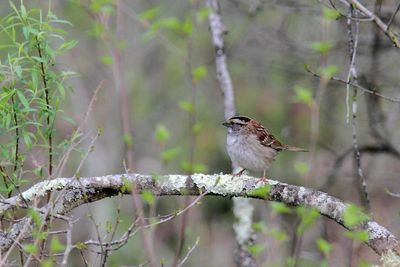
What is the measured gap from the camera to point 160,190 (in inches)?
195

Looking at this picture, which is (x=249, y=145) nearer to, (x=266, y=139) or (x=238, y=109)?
(x=266, y=139)

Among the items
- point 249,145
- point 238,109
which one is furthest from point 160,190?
point 238,109

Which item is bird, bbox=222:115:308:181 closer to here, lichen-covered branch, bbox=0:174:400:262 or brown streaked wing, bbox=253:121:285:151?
brown streaked wing, bbox=253:121:285:151

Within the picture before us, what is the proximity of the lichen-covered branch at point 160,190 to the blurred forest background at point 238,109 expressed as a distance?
2.55 meters

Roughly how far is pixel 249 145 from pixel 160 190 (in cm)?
223

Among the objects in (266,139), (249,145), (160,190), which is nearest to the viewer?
(160,190)

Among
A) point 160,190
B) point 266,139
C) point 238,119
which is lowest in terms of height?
point 160,190

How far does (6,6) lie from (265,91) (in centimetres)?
446

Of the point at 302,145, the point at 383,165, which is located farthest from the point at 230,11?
the point at 383,165

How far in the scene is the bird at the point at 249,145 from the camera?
6.88 meters

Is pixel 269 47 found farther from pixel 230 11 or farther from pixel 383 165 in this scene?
pixel 383 165

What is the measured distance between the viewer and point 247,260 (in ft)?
22.1

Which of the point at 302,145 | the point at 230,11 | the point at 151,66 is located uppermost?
the point at 230,11

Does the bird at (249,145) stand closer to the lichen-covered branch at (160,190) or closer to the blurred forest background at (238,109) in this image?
the blurred forest background at (238,109)
